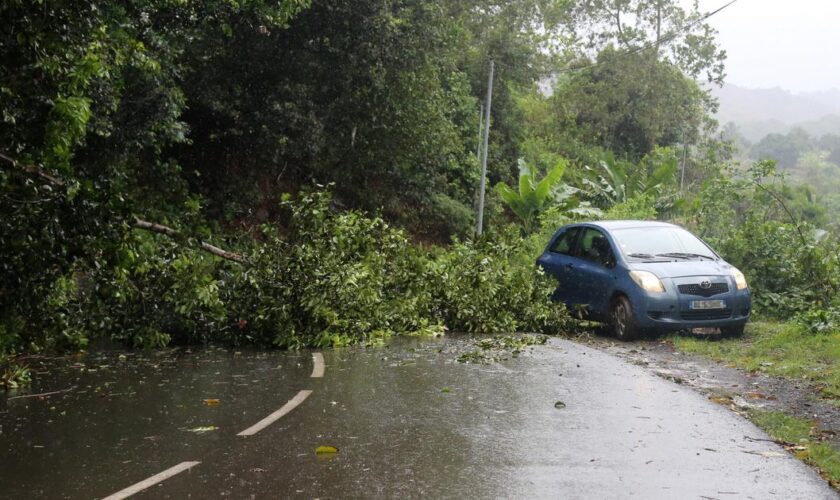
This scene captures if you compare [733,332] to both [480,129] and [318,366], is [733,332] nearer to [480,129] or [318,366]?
[318,366]

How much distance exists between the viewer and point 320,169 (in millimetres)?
30812

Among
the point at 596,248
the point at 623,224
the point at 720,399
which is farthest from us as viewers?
the point at 623,224

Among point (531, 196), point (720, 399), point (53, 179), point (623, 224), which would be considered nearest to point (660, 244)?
point (623, 224)

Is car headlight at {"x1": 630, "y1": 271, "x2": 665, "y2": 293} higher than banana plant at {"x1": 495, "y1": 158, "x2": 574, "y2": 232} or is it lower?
lower

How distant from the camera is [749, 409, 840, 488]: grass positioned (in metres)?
6.34

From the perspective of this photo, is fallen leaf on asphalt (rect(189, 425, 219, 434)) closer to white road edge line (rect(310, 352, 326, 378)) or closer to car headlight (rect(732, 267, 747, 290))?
white road edge line (rect(310, 352, 326, 378))

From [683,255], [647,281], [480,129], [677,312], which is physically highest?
[480,129]

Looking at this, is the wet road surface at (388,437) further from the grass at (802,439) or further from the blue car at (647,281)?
the blue car at (647,281)

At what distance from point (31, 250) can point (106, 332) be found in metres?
3.12

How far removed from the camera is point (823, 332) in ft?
43.2

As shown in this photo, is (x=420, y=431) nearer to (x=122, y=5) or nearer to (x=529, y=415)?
(x=529, y=415)

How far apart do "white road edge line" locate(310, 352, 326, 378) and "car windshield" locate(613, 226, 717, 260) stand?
18.2 feet

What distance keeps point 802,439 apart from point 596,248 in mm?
8187

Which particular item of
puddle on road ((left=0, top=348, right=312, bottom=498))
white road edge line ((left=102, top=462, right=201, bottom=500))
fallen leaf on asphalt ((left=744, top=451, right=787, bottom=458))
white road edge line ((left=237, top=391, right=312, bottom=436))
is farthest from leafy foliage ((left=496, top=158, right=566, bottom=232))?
white road edge line ((left=102, top=462, right=201, bottom=500))
